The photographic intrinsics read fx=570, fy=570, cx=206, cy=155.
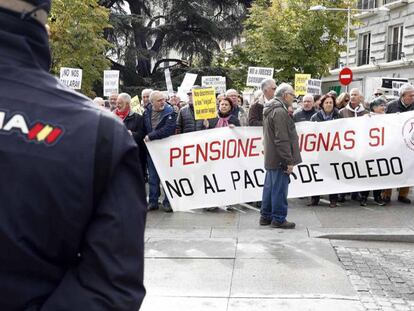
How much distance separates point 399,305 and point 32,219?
4009 mm

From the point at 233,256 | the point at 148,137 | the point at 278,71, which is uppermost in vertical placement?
the point at 278,71

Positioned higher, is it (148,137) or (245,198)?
(148,137)

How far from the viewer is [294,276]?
215 inches

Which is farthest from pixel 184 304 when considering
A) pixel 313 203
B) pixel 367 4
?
pixel 367 4

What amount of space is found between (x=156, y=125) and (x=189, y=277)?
3.84 meters

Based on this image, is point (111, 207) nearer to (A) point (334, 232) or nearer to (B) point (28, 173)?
(B) point (28, 173)

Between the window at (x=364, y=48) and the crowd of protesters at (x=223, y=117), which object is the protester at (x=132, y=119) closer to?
the crowd of protesters at (x=223, y=117)

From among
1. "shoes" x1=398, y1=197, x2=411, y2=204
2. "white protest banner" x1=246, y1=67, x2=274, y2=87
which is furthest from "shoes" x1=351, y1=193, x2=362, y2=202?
"white protest banner" x1=246, y1=67, x2=274, y2=87

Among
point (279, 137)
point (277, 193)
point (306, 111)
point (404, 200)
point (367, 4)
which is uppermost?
point (367, 4)

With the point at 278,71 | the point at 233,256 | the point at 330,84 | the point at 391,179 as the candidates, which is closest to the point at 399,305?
the point at 233,256

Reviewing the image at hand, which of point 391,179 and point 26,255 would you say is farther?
point 391,179

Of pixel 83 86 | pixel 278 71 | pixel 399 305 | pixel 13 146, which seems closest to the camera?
pixel 13 146

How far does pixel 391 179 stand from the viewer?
9.07m

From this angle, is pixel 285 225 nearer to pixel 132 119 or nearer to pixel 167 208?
pixel 167 208
